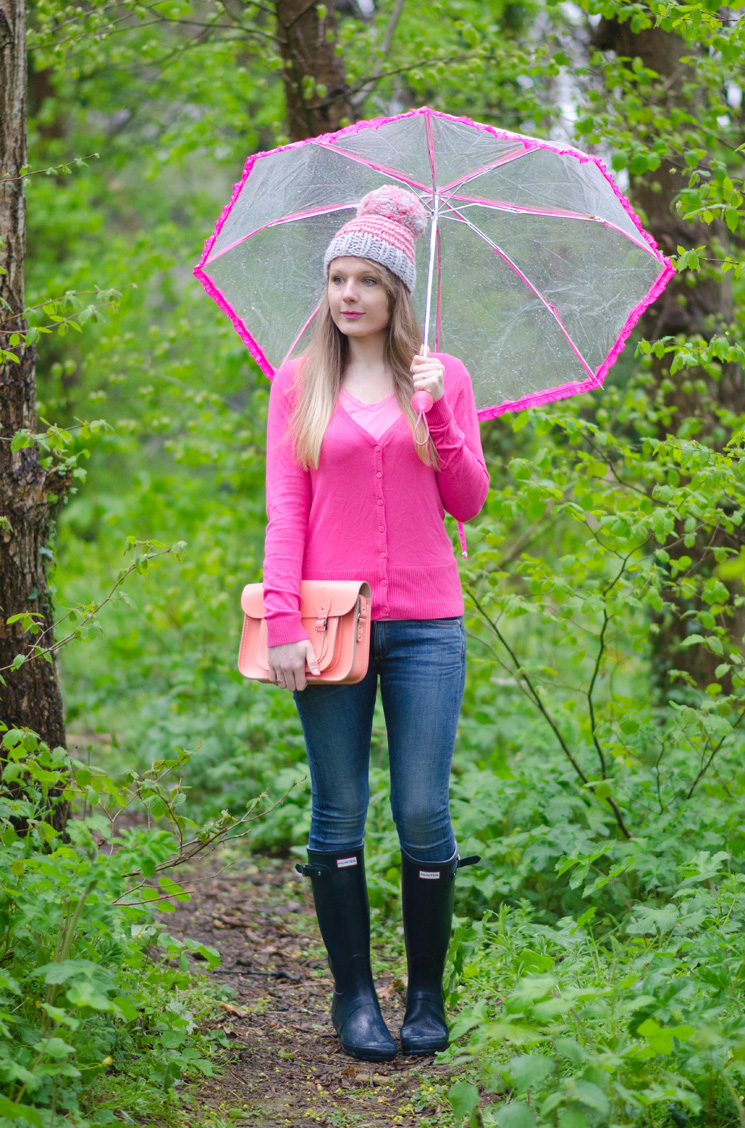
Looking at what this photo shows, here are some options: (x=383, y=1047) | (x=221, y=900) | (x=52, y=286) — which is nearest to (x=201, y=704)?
(x=221, y=900)

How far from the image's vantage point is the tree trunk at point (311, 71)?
4766 mm

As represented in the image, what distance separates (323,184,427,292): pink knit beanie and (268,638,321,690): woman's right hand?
97 centimetres

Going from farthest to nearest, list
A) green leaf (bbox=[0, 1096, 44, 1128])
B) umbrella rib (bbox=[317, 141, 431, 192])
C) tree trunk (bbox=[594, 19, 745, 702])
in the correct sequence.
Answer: tree trunk (bbox=[594, 19, 745, 702]) < umbrella rib (bbox=[317, 141, 431, 192]) < green leaf (bbox=[0, 1096, 44, 1128])

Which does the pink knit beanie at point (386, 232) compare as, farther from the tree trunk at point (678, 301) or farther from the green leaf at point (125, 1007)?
the tree trunk at point (678, 301)

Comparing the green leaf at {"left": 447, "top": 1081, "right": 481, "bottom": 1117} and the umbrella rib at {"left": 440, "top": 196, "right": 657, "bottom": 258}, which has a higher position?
the umbrella rib at {"left": 440, "top": 196, "right": 657, "bottom": 258}

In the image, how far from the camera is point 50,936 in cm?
234

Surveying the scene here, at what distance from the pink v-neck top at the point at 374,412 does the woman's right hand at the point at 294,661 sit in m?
0.56

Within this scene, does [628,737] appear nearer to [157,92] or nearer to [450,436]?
[450,436]

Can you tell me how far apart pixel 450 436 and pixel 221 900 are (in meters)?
2.35

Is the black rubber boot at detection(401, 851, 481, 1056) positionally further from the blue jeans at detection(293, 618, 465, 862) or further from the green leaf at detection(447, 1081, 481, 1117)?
the green leaf at detection(447, 1081, 481, 1117)

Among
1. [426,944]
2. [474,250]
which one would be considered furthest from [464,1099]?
[474,250]

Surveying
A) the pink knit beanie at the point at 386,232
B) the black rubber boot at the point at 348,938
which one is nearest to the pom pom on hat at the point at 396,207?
the pink knit beanie at the point at 386,232

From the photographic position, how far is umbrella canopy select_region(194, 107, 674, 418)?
2.88 meters

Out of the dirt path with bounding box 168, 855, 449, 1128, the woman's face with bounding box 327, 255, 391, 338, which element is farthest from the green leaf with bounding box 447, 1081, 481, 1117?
the woman's face with bounding box 327, 255, 391, 338
